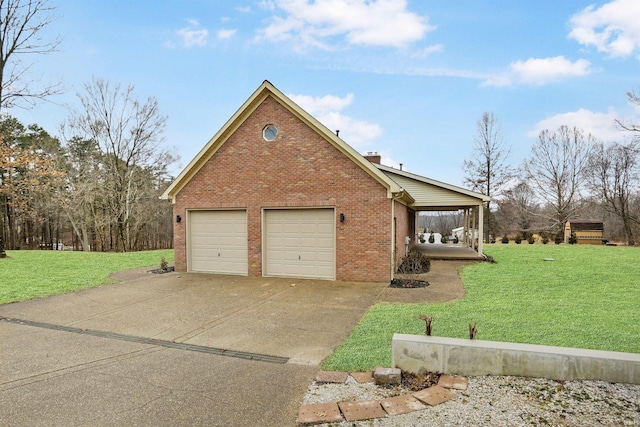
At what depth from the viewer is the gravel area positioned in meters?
2.87

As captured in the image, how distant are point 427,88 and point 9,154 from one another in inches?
754

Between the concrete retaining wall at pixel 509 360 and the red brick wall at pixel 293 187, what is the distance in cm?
609

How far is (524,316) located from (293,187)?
6770 mm

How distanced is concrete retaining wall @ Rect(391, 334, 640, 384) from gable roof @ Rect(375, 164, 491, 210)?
35.6ft

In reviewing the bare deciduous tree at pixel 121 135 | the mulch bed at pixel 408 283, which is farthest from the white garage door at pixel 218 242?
the bare deciduous tree at pixel 121 135

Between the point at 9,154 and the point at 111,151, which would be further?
the point at 111,151

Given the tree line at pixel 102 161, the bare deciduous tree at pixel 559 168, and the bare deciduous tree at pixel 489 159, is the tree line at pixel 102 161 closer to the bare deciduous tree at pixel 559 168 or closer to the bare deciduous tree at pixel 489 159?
the bare deciduous tree at pixel 489 159

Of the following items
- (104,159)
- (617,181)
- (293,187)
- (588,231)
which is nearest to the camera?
(293,187)

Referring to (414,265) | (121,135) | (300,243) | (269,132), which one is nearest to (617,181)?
(414,265)

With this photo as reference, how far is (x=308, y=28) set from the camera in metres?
12.7

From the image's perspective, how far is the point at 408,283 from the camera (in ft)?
31.0

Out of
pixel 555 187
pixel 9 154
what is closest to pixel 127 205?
pixel 9 154

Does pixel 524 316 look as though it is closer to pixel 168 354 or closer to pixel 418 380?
pixel 418 380

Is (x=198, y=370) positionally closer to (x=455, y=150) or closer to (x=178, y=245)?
(x=178, y=245)
